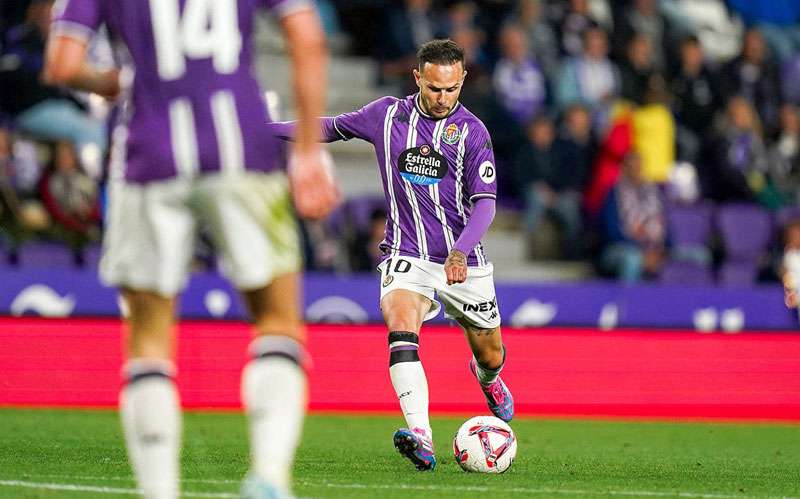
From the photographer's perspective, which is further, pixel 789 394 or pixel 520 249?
pixel 520 249

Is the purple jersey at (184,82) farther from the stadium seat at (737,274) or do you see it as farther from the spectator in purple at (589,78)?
the spectator in purple at (589,78)

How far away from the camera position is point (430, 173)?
7.91 metres

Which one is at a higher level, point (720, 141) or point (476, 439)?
point (720, 141)

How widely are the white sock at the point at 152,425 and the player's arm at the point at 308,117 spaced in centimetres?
69

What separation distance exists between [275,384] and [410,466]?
3.14m

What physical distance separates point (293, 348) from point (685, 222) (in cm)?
1274

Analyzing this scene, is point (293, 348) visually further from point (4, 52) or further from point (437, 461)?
point (4, 52)

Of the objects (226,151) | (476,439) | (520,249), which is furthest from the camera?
(520,249)

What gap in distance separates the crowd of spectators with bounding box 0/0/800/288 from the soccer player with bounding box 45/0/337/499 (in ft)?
30.5

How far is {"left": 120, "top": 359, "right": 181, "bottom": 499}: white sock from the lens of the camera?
176 inches

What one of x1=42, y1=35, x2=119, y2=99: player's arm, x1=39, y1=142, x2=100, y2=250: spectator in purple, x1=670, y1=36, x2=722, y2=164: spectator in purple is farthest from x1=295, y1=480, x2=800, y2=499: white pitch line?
x1=670, y1=36, x2=722, y2=164: spectator in purple

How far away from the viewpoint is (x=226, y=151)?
4.51 m

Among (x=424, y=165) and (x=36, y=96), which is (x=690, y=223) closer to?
(x=36, y=96)

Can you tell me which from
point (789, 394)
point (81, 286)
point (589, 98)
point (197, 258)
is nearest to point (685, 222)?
point (589, 98)
